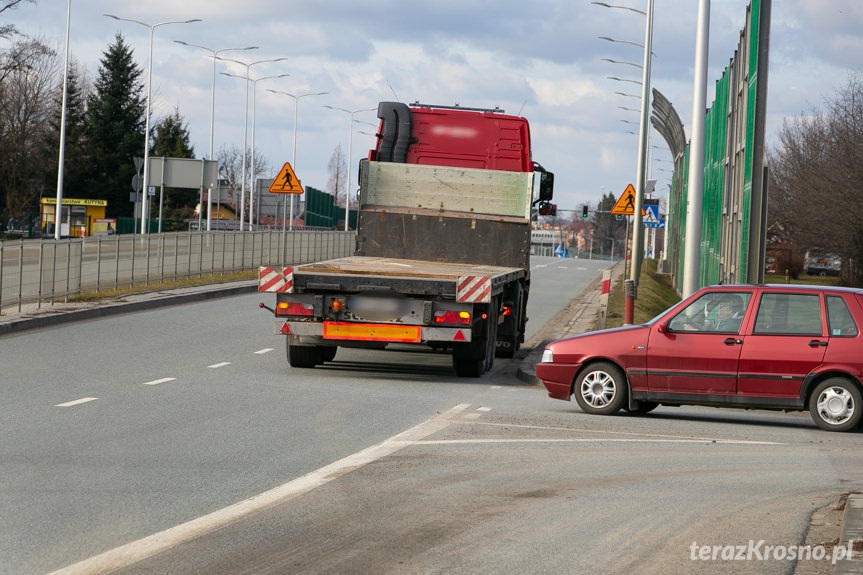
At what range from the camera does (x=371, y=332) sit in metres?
14.4

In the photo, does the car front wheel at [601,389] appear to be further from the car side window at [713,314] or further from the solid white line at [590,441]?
the solid white line at [590,441]

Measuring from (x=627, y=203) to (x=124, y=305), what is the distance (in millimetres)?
14446

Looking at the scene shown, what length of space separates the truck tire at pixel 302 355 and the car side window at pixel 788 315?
238 inches

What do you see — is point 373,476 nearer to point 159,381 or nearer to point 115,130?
point 159,381

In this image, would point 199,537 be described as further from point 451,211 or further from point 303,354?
point 451,211

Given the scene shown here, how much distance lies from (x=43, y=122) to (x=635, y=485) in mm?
80113

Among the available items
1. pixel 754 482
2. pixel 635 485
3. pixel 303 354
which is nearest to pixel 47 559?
pixel 635 485

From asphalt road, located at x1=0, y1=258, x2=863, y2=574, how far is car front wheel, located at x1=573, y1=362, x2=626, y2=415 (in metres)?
0.21

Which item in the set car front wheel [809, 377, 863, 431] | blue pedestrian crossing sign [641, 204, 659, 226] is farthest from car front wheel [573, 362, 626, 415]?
blue pedestrian crossing sign [641, 204, 659, 226]

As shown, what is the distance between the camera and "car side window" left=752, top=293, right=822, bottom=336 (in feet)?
39.5

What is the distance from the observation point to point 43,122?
8256cm

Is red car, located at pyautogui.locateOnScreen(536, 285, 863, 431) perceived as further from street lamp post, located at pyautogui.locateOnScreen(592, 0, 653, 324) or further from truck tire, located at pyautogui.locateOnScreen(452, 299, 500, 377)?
street lamp post, located at pyautogui.locateOnScreen(592, 0, 653, 324)

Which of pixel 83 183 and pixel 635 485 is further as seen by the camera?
pixel 83 183

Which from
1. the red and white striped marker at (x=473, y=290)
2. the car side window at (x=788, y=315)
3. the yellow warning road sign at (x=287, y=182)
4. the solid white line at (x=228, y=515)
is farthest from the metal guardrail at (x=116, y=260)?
the car side window at (x=788, y=315)
